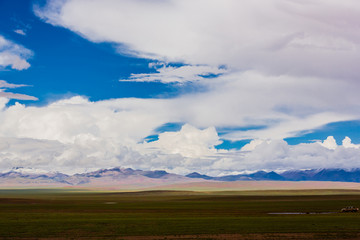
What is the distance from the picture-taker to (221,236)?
44938mm

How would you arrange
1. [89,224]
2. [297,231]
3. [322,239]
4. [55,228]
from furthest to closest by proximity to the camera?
[89,224] < [55,228] < [297,231] < [322,239]

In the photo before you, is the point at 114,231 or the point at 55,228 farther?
the point at 55,228

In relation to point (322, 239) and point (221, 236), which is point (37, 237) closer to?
point (221, 236)

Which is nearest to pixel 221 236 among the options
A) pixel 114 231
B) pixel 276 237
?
pixel 276 237

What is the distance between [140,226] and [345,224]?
27772 millimetres

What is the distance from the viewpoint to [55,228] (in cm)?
5341

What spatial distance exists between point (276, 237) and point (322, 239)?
4668 millimetres

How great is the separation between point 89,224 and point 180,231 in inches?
625

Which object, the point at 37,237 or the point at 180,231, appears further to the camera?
the point at 180,231

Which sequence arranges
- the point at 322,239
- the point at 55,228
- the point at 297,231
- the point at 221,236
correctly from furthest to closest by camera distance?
the point at 55,228, the point at 297,231, the point at 221,236, the point at 322,239

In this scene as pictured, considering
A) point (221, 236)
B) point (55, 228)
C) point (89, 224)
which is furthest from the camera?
point (89, 224)

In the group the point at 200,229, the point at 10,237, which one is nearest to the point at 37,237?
the point at 10,237

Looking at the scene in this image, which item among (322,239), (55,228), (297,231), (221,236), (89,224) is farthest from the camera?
(89,224)

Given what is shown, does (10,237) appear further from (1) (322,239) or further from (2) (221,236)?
(1) (322,239)
